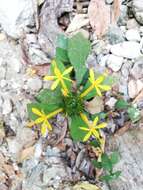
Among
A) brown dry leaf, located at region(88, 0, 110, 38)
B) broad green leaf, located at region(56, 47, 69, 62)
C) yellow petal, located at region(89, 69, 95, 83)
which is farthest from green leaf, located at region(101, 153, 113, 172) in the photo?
brown dry leaf, located at region(88, 0, 110, 38)

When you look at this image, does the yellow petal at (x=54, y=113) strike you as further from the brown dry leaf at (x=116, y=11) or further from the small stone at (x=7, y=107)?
the brown dry leaf at (x=116, y=11)

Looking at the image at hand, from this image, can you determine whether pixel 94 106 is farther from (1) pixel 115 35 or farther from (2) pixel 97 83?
(1) pixel 115 35

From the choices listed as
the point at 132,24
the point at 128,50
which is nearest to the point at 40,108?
the point at 128,50

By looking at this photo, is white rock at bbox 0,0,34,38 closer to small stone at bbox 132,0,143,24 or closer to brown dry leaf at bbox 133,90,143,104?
small stone at bbox 132,0,143,24

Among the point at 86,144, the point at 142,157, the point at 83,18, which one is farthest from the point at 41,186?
the point at 83,18

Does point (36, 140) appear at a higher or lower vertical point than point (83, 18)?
lower

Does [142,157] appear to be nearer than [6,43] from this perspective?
Yes

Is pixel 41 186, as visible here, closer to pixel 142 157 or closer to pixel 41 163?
pixel 41 163

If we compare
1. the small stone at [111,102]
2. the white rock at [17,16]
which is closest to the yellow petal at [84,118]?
the small stone at [111,102]
